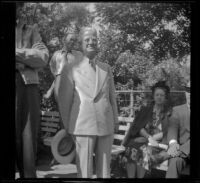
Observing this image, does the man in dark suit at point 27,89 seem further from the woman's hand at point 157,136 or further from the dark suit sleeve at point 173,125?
the dark suit sleeve at point 173,125

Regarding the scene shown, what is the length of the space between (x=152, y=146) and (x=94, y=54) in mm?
1167

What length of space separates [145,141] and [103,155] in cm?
48

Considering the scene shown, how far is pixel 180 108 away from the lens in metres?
3.63

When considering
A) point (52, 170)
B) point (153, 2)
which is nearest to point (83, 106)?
point (52, 170)

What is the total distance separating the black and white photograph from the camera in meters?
3.52

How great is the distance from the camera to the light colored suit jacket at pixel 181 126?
3629mm

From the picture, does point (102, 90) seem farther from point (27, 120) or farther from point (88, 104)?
point (27, 120)

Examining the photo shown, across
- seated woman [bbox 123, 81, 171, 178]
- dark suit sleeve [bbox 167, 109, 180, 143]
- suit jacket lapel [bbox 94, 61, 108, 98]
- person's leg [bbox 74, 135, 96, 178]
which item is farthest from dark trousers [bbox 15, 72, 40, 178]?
dark suit sleeve [bbox 167, 109, 180, 143]

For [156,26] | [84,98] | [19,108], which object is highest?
[156,26]

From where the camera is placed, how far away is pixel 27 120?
3.56 metres

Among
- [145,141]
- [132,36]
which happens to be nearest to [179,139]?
[145,141]

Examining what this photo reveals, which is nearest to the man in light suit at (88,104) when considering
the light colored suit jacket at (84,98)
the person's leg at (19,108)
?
the light colored suit jacket at (84,98)

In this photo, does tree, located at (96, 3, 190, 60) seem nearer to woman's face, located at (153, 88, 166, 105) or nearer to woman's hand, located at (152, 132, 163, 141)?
woman's face, located at (153, 88, 166, 105)

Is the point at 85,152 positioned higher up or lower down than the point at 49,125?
lower down
